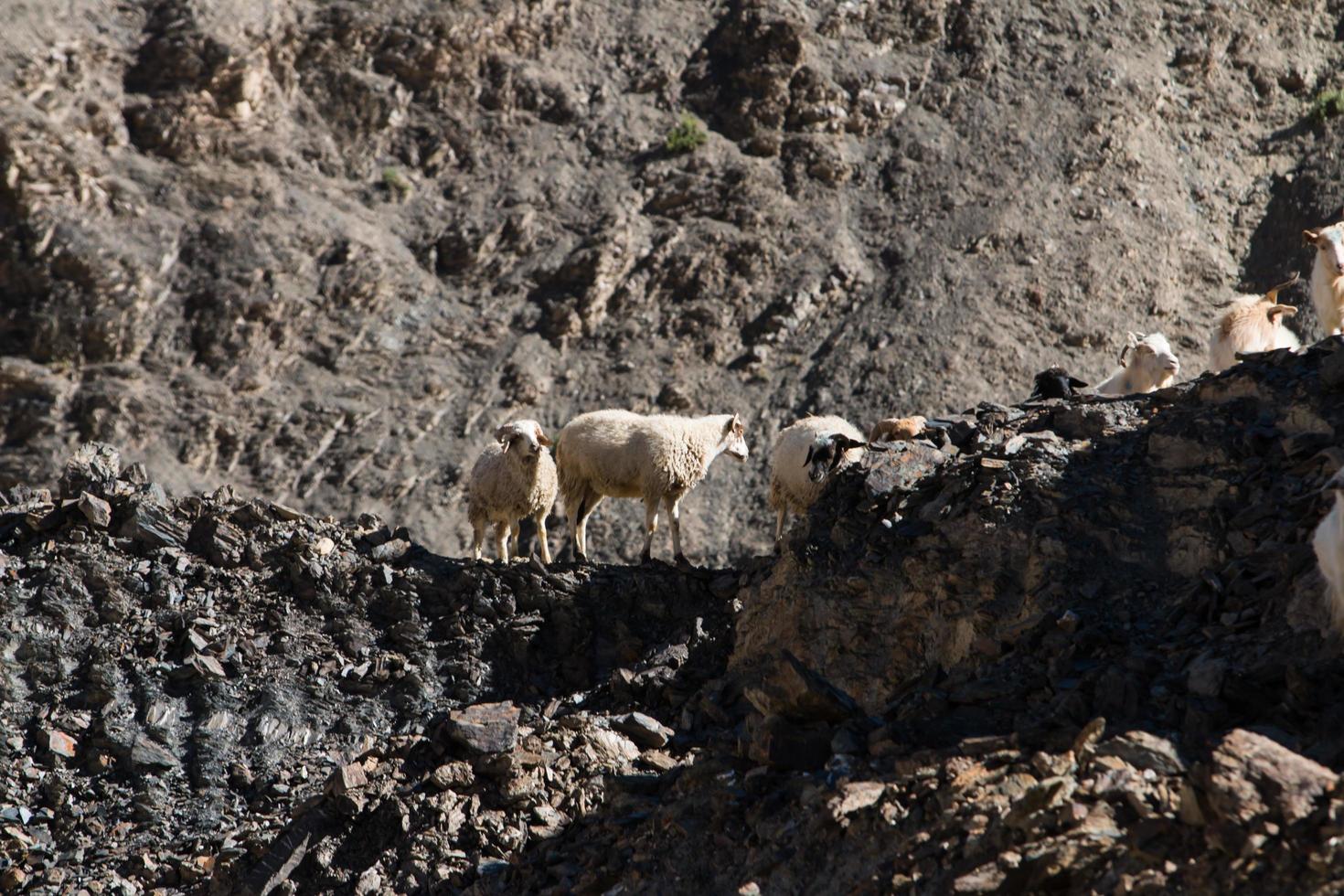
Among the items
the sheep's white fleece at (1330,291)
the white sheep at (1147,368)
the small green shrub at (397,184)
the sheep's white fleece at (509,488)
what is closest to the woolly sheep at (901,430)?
the white sheep at (1147,368)

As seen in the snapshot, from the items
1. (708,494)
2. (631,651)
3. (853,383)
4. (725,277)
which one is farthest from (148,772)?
(725,277)

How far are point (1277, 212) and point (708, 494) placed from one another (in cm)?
1284

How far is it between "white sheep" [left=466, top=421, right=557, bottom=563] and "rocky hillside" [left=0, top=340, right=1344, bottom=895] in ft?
4.56

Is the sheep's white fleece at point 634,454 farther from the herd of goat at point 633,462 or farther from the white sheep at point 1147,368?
the white sheep at point 1147,368

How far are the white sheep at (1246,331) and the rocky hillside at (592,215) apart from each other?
31.6 feet

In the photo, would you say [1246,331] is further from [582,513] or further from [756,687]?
[582,513]

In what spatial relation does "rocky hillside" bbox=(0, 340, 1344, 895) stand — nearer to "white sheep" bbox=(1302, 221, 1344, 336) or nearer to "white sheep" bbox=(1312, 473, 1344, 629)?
"white sheep" bbox=(1312, 473, 1344, 629)

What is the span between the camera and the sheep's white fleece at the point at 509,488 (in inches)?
588

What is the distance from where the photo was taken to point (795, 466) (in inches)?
561

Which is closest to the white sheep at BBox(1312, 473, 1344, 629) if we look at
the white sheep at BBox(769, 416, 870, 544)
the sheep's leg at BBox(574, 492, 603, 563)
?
the white sheep at BBox(769, 416, 870, 544)

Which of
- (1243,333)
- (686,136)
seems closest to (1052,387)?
(1243,333)

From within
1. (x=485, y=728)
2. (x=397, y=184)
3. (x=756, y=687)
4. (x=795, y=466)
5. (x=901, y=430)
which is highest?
(x=397, y=184)

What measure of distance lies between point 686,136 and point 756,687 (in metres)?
20.4

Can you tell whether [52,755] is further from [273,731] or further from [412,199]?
[412,199]
